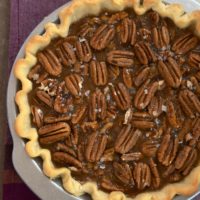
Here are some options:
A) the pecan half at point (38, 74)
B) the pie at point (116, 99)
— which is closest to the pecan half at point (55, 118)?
the pie at point (116, 99)

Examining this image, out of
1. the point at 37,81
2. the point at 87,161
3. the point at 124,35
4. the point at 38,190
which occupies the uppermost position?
the point at 124,35

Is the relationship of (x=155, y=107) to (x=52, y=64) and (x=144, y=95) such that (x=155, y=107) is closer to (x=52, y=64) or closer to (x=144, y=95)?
(x=144, y=95)

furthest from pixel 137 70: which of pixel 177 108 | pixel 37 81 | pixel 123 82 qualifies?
pixel 37 81

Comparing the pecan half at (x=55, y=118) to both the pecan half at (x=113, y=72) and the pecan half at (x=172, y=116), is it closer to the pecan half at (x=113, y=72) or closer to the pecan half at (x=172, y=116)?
the pecan half at (x=113, y=72)

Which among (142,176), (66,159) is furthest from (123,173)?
(66,159)

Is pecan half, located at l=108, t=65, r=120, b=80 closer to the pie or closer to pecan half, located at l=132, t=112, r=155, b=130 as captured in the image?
the pie

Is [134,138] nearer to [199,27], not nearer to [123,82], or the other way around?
[123,82]
